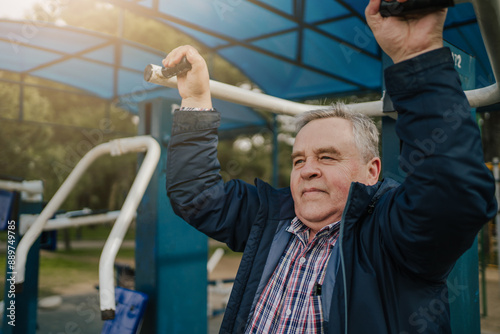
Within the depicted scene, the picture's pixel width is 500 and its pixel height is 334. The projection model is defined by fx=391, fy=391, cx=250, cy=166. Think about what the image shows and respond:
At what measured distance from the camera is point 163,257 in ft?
6.35

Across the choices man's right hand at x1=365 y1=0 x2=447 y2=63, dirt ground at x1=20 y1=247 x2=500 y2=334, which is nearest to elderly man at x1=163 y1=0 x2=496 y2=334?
man's right hand at x1=365 y1=0 x2=447 y2=63

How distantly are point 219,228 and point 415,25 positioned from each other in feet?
2.63

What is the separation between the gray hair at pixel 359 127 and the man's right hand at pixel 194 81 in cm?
34

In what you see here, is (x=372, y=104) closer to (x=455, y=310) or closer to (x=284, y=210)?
(x=284, y=210)

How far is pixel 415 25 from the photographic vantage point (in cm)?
77

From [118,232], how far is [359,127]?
1015 millimetres

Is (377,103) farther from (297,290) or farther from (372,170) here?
(297,290)

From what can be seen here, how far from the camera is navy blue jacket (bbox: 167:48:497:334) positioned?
0.74 metres

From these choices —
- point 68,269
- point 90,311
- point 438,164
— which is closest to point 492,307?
point 90,311

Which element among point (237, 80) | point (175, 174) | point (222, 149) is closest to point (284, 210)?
point (175, 174)

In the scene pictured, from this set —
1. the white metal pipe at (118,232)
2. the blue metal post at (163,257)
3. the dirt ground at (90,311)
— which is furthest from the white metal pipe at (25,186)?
the dirt ground at (90,311)

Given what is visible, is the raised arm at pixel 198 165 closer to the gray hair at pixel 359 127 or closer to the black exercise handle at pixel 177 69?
the black exercise handle at pixel 177 69

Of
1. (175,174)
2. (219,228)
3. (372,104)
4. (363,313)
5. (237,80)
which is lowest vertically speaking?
(363,313)

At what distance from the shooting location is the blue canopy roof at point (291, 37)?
3959 mm
